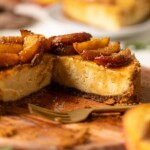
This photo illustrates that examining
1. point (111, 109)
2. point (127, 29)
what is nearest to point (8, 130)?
point (111, 109)

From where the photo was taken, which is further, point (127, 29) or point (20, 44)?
point (127, 29)

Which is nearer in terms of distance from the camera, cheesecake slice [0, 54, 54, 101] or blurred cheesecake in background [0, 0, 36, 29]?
cheesecake slice [0, 54, 54, 101]

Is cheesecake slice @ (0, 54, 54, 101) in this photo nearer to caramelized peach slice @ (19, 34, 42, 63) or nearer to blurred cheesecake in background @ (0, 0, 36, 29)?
caramelized peach slice @ (19, 34, 42, 63)

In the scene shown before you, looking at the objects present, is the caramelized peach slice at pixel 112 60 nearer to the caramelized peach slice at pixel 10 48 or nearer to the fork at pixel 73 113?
the fork at pixel 73 113

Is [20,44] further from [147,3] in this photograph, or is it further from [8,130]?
[147,3]

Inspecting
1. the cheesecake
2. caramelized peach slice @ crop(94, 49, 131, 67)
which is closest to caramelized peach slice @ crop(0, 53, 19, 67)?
the cheesecake
